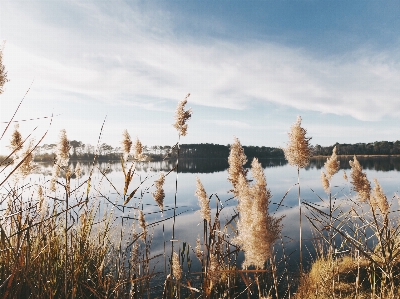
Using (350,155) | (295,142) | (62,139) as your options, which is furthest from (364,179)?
(350,155)

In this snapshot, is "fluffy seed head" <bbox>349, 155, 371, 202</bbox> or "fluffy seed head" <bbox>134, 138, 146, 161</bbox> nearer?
"fluffy seed head" <bbox>134, 138, 146, 161</bbox>

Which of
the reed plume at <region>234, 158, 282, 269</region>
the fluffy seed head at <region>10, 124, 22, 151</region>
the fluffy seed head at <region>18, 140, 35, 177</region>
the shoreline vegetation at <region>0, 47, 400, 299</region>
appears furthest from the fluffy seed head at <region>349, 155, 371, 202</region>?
the fluffy seed head at <region>10, 124, 22, 151</region>

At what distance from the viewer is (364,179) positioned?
12.8 feet

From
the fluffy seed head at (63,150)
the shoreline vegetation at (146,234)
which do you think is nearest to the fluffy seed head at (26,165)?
the shoreline vegetation at (146,234)

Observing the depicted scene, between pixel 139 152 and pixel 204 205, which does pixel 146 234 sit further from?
pixel 204 205

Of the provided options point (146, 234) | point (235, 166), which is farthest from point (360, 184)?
point (146, 234)

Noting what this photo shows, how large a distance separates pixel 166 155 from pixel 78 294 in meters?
1.96

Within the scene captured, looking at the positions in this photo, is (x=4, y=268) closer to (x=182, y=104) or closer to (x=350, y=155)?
(x=182, y=104)

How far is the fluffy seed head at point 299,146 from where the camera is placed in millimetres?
3150

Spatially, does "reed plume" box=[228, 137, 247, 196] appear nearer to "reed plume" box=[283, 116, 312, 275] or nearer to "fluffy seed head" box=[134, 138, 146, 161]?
"reed plume" box=[283, 116, 312, 275]

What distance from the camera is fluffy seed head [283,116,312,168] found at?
10.3 feet

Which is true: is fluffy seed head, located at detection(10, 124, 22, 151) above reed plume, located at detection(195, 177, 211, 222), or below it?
above

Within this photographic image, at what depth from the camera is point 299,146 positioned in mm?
3158

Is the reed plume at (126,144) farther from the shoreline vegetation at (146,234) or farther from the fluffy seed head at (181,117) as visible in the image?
the fluffy seed head at (181,117)
